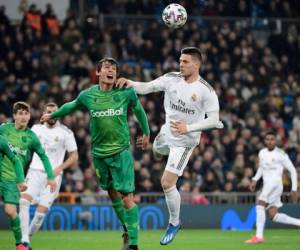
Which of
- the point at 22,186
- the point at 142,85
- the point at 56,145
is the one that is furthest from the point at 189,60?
the point at 56,145

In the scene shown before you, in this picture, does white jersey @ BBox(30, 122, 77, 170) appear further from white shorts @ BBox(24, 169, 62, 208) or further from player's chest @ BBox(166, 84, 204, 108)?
player's chest @ BBox(166, 84, 204, 108)

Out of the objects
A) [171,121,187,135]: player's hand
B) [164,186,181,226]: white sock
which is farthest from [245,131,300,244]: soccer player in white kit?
[171,121,187,135]: player's hand

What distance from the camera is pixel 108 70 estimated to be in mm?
12430

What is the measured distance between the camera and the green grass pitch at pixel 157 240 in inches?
627

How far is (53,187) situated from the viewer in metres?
13.5

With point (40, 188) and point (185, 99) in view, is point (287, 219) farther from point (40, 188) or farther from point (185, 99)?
point (185, 99)

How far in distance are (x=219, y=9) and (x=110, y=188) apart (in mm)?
17284

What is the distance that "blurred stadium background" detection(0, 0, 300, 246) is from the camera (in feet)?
75.9

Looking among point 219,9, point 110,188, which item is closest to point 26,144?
point 110,188

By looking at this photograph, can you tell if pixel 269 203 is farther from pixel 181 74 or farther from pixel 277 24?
pixel 277 24

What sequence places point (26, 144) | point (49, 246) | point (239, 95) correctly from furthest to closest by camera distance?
point (239, 95)
point (49, 246)
point (26, 144)

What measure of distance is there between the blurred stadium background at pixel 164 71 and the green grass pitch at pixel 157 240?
1522mm

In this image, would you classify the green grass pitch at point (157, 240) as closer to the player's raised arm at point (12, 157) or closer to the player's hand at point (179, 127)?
the player's raised arm at point (12, 157)

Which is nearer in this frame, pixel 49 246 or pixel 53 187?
pixel 53 187
